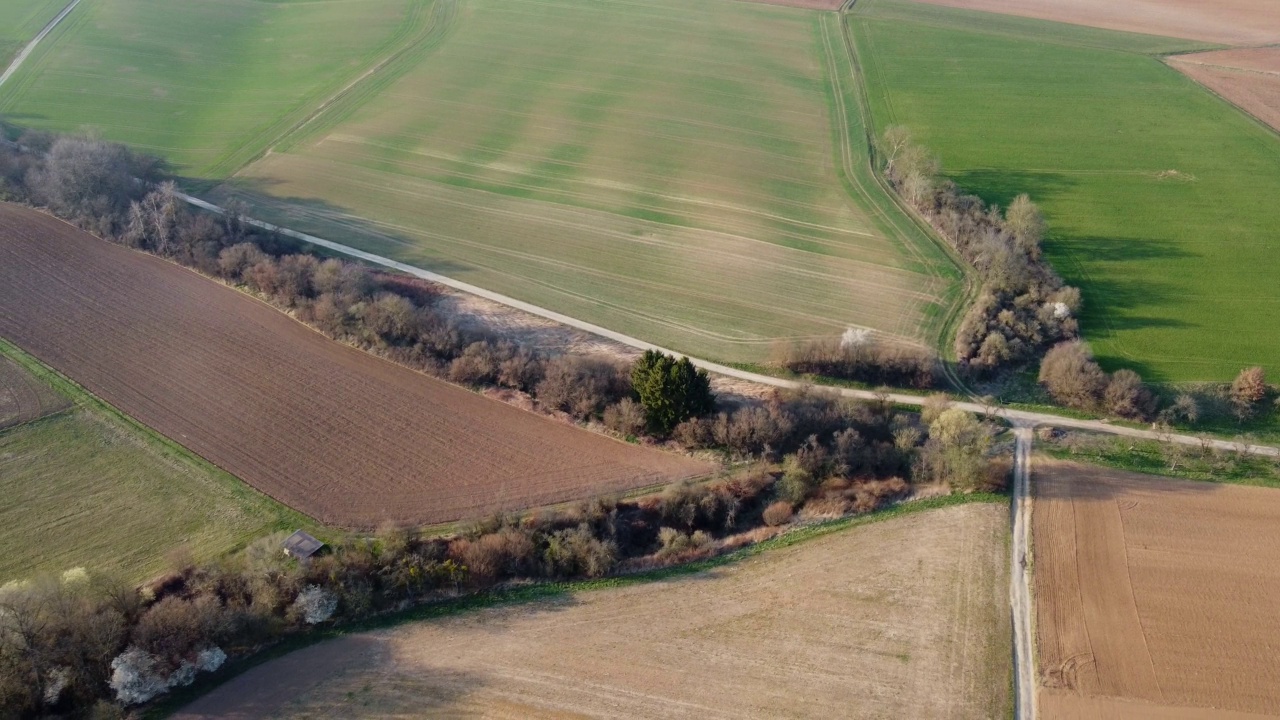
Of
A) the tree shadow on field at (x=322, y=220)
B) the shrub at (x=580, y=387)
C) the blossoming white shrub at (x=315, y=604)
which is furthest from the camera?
the tree shadow on field at (x=322, y=220)

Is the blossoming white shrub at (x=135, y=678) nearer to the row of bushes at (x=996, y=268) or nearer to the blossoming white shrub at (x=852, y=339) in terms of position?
the blossoming white shrub at (x=852, y=339)

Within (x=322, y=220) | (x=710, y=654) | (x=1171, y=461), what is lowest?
(x=710, y=654)

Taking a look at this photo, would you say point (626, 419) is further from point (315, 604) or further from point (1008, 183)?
point (1008, 183)

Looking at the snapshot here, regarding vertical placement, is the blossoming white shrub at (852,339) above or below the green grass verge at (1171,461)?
above

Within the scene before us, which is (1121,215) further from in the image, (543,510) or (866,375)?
(543,510)

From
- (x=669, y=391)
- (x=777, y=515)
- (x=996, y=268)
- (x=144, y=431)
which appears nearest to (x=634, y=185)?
(x=996, y=268)

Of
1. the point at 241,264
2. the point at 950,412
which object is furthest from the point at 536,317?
the point at 950,412

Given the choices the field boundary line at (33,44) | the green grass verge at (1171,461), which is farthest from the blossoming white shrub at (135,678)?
the field boundary line at (33,44)

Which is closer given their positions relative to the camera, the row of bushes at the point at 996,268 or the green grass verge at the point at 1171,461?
the green grass verge at the point at 1171,461
